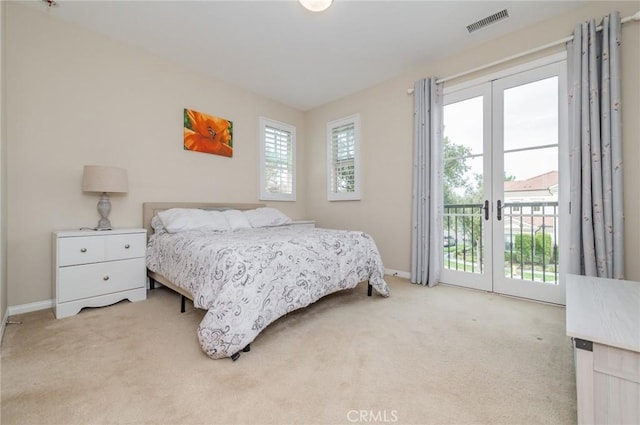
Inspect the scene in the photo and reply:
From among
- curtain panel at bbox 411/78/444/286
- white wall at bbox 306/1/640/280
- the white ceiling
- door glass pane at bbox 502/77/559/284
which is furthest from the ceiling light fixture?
door glass pane at bbox 502/77/559/284

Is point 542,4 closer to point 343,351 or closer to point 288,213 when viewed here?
point 343,351

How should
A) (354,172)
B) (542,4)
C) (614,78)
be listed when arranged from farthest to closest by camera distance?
1. (354,172)
2. (542,4)
3. (614,78)

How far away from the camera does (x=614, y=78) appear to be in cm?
213

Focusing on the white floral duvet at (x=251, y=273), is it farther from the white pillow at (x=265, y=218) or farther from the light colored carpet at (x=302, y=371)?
the white pillow at (x=265, y=218)

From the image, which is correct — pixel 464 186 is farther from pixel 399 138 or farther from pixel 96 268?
pixel 96 268

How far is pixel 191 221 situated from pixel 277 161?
1920 mm

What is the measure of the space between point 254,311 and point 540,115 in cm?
308

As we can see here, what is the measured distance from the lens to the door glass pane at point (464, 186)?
3.01 m

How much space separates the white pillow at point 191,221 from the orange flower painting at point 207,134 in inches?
36.4

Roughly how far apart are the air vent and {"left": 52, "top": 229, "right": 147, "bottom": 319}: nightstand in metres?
3.75

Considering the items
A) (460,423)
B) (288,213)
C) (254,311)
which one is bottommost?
(460,423)

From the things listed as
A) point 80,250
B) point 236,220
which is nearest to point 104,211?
point 80,250

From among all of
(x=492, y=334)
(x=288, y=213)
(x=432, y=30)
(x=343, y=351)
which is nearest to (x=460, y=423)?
(x=343, y=351)

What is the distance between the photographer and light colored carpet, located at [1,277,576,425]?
3.86 ft
